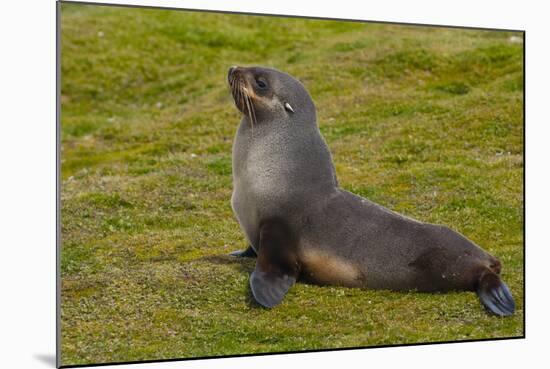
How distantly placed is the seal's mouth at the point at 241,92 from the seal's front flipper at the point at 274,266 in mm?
1508

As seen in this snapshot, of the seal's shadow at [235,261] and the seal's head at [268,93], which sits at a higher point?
the seal's head at [268,93]

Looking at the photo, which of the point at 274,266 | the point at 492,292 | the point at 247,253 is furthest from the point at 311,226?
the point at 492,292

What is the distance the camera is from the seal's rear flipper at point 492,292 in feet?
35.4

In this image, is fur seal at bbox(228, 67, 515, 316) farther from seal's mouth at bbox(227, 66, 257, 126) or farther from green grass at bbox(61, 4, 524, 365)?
green grass at bbox(61, 4, 524, 365)

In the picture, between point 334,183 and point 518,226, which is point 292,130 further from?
point 518,226

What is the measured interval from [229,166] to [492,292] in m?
5.95

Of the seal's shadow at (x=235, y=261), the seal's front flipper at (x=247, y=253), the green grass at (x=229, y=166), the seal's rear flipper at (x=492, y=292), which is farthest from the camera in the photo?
the seal's front flipper at (x=247, y=253)

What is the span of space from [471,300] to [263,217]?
2.77m

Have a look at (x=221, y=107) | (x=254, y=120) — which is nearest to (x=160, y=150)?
(x=221, y=107)

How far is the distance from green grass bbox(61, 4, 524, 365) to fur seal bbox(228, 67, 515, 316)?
11.0 inches

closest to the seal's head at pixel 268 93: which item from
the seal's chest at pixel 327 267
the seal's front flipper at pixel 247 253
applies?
the seal's front flipper at pixel 247 253

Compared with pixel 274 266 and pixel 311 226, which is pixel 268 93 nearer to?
pixel 311 226

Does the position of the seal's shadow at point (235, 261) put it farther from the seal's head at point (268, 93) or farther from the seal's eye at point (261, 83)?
the seal's eye at point (261, 83)

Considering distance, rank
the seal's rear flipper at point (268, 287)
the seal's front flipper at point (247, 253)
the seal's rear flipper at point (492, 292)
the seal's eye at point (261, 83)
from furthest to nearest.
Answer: the seal's front flipper at point (247, 253)
the seal's eye at point (261, 83)
the seal's rear flipper at point (492, 292)
the seal's rear flipper at point (268, 287)
